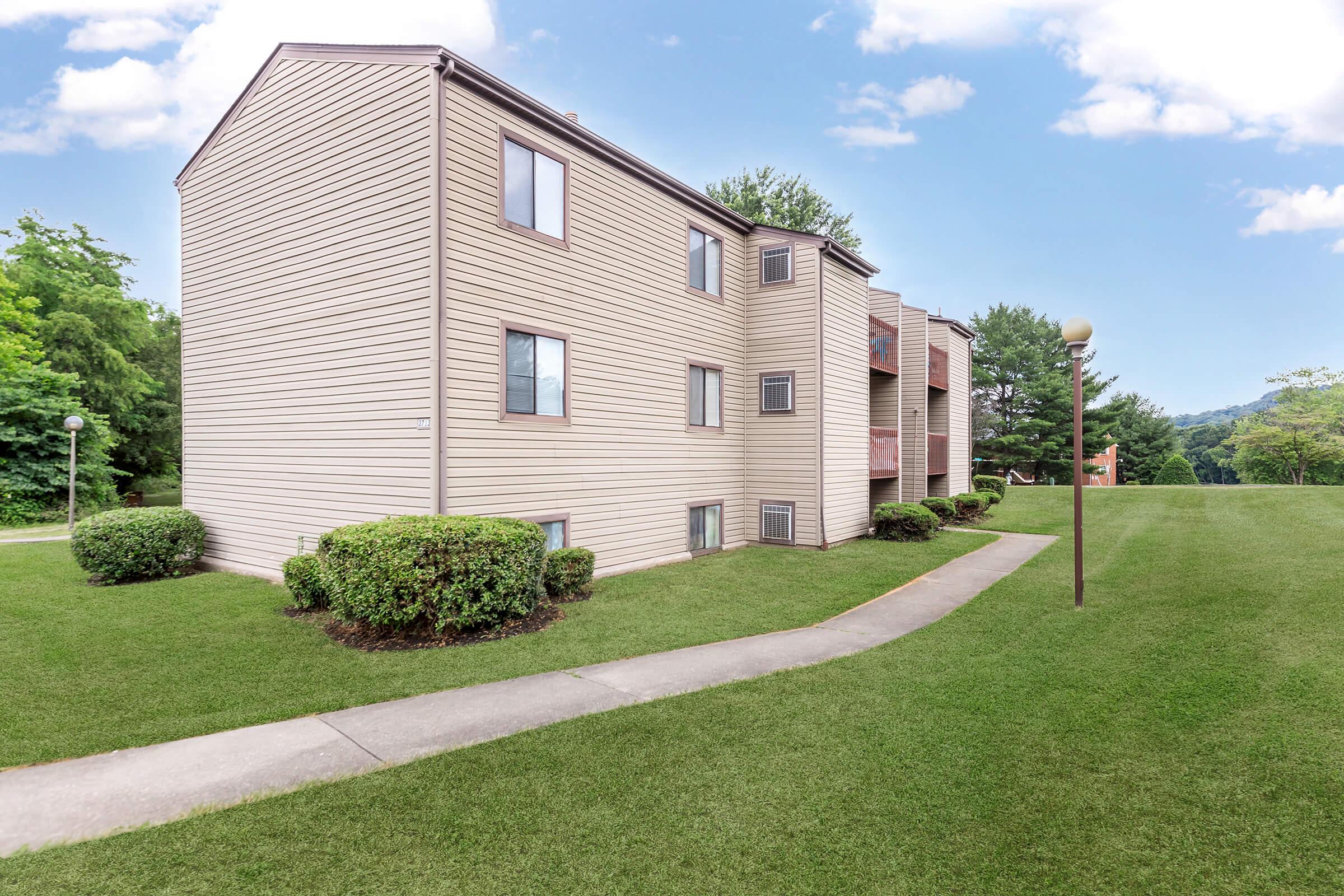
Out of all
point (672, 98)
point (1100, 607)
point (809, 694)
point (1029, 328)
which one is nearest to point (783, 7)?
point (672, 98)

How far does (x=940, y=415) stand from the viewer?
2227 centimetres

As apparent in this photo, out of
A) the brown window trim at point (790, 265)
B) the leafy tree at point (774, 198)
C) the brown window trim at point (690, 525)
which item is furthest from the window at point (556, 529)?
the leafy tree at point (774, 198)

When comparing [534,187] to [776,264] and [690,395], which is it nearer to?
[690,395]

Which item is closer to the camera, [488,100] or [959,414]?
[488,100]

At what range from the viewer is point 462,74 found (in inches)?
336

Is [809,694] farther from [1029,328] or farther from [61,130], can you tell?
[1029,328]

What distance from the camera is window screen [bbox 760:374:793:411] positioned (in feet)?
47.4

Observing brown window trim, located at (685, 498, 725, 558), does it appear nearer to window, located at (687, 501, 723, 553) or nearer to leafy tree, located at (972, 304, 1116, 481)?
window, located at (687, 501, 723, 553)

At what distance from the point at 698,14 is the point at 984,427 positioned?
35.7m

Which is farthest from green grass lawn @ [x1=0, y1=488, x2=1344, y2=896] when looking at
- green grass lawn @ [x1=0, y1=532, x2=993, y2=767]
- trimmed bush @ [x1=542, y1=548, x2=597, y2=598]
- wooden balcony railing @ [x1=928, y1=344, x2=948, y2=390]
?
wooden balcony railing @ [x1=928, y1=344, x2=948, y2=390]

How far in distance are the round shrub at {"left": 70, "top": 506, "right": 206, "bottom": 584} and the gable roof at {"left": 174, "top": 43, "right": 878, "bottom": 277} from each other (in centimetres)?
691

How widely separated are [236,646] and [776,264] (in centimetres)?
1270

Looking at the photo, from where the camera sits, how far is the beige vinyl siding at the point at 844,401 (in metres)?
14.6

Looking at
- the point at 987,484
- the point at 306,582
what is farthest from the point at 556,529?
the point at 987,484
